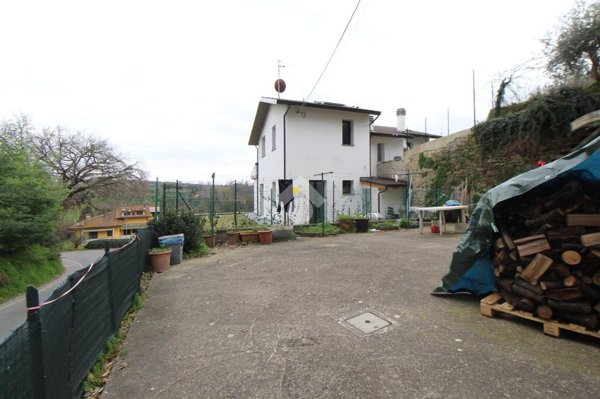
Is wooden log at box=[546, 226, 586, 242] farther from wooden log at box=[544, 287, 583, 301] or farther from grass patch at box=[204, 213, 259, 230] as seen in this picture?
grass patch at box=[204, 213, 259, 230]

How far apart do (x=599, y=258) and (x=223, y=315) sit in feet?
13.2

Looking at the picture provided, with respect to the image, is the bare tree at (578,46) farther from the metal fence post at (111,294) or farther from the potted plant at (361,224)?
the metal fence post at (111,294)

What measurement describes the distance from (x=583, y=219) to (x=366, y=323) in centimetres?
242

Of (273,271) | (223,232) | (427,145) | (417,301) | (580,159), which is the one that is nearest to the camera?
(580,159)

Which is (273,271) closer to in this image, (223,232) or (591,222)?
(223,232)

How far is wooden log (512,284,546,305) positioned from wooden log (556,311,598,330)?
159mm

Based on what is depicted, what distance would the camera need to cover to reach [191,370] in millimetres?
2510

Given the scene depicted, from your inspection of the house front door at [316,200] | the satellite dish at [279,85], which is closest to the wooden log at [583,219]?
the house front door at [316,200]

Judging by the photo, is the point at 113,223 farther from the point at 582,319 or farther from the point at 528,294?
the point at 582,319

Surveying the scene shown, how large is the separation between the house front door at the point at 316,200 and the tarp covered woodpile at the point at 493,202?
9.50 m

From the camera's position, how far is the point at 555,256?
289 cm

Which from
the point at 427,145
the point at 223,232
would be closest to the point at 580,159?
the point at 223,232

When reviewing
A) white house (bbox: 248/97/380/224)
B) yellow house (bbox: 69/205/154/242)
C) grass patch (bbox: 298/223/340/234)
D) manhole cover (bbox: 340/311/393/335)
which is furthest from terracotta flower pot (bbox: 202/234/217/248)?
yellow house (bbox: 69/205/154/242)

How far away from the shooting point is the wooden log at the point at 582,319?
2.62 metres
